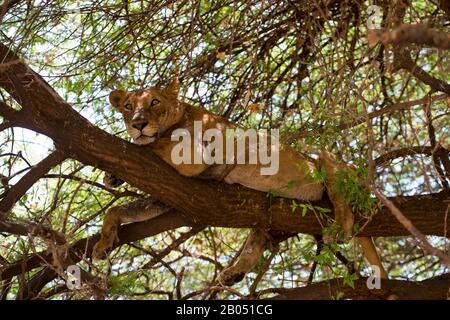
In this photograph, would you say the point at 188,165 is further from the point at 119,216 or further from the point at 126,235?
the point at 126,235

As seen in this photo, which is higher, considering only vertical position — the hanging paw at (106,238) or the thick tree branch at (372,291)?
the hanging paw at (106,238)

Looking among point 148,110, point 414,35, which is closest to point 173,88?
point 148,110

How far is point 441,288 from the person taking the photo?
591 centimetres

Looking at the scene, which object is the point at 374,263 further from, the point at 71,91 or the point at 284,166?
the point at 71,91

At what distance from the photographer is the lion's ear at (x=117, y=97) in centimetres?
656

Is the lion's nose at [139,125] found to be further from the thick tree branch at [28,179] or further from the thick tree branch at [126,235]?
the thick tree branch at [28,179]

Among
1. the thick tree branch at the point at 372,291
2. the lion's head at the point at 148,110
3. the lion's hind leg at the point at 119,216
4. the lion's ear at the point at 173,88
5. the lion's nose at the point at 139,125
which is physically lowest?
the thick tree branch at the point at 372,291

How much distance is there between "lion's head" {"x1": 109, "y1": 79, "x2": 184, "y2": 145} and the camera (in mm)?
6172

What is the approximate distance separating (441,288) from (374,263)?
2.03ft

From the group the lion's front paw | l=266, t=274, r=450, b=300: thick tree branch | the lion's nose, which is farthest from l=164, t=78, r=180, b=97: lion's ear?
l=266, t=274, r=450, b=300: thick tree branch

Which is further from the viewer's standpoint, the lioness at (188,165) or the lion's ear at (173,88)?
the lion's ear at (173,88)

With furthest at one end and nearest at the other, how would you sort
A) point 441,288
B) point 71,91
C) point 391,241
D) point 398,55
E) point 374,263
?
point 391,241, point 71,91, point 374,263, point 441,288, point 398,55

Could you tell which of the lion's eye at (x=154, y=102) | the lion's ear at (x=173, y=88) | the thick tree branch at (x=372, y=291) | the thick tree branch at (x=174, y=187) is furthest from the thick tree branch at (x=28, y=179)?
the thick tree branch at (x=372, y=291)
